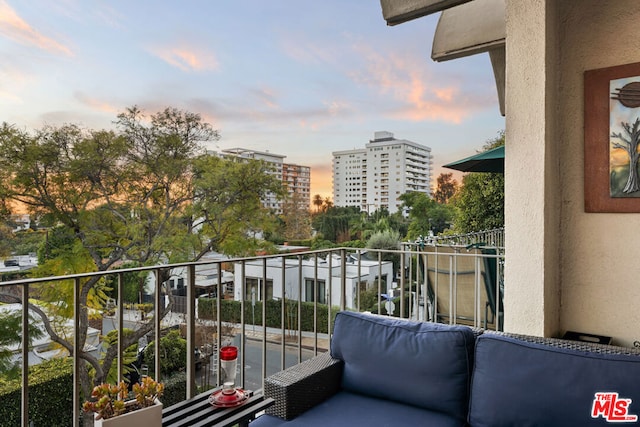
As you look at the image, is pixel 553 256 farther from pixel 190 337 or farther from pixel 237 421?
pixel 190 337

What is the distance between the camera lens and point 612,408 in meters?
1.34

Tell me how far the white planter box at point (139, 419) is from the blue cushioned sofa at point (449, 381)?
1.36 ft

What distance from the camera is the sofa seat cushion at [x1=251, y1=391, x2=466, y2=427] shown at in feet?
5.11

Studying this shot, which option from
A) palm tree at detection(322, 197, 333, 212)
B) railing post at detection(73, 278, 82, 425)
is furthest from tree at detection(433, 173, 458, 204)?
railing post at detection(73, 278, 82, 425)

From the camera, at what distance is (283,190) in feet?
42.4

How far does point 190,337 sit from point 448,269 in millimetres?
2341

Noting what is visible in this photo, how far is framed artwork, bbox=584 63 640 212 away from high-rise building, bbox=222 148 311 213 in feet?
35.8

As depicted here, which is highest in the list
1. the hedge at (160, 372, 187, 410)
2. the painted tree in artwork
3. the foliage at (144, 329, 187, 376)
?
the painted tree in artwork

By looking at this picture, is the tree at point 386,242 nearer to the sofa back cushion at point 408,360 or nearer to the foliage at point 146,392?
the sofa back cushion at point 408,360

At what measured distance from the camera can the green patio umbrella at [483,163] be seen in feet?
9.84

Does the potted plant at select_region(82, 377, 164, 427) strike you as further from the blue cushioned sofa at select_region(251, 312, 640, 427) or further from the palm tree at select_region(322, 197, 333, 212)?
the palm tree at select_region(322, 197, 333, 212)

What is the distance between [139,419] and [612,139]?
2.35 m

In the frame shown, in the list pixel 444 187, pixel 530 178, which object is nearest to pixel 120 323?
pixel 530 178

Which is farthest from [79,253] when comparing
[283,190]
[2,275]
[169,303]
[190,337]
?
[190,337]
